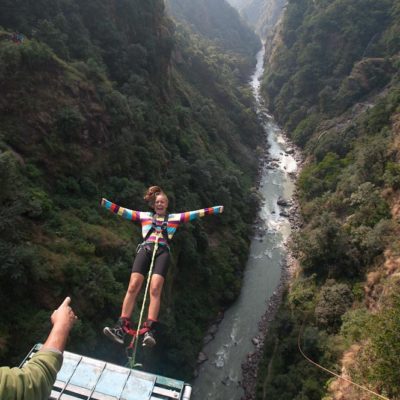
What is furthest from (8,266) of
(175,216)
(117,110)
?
(117,110)

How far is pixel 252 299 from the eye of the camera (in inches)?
1175

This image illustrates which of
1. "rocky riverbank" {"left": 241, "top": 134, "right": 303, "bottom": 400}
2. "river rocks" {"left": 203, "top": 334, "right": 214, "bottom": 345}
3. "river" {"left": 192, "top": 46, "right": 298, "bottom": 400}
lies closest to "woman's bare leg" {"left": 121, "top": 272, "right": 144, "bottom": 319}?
"river" {"left": 192, "top": 46, "right": 298, "bottom": 400}

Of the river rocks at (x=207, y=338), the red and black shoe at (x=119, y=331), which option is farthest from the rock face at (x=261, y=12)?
the red and black shoe at (x=119, y=331)

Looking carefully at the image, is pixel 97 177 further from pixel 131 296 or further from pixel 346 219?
pixel 346 219

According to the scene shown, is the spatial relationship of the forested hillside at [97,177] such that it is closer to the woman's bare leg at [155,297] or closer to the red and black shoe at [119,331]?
the red and black shoe at [119,331]

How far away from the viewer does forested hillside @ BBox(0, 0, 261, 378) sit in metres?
16.2

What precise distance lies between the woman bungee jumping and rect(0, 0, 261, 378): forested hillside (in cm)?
846

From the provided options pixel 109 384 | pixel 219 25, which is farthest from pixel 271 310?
pixel 219 25

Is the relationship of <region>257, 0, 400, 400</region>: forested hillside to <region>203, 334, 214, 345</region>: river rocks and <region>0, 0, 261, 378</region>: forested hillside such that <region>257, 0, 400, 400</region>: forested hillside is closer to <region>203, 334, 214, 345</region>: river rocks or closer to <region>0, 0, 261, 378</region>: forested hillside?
<region>203, 334, 214, 345</region>: river rocks

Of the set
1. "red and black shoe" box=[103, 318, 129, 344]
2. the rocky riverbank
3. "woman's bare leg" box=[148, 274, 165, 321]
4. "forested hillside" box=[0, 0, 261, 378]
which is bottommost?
the rocky riverbank

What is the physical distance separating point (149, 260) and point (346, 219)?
2568 cm

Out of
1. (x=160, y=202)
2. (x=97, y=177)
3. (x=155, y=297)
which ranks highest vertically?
(x=160, y=202)

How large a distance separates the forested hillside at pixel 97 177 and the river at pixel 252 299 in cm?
137

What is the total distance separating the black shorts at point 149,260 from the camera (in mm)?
7965
